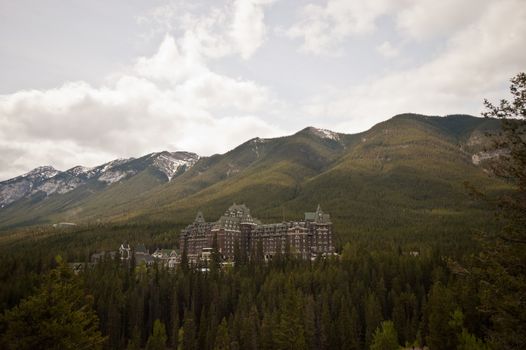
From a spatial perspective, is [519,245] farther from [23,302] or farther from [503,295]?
[23,302]

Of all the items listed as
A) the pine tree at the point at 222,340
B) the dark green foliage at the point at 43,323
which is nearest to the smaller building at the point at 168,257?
the pine tree at the point at 222,340

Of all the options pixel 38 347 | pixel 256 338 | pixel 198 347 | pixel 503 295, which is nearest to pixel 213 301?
pixel 198 347

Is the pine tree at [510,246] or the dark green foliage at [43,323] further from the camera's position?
the dark green foliage at [43,323]

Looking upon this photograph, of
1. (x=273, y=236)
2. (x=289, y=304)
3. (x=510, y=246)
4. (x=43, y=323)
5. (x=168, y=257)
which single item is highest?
(x=510, y=246)

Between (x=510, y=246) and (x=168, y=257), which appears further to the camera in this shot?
(x=168, y=257)

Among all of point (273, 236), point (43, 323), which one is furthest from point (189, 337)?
point (273, 236)

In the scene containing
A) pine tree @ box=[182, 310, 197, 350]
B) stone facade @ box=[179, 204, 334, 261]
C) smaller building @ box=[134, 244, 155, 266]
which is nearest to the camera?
pine tree @ box=[182, 310, 197, 350]

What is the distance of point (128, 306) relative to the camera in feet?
374

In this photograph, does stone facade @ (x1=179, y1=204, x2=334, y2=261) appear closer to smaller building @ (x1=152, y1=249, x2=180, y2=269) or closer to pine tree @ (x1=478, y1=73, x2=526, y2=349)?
smaller building @ (x1=152, y1=249, x2=180, y2=269)

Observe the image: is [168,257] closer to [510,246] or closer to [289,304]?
[289,304]

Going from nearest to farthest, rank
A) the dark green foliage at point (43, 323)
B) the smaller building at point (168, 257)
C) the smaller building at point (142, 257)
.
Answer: the dark green foliage at point (43, 323)
the smaller building at point (142, 257)
the smaller building at point (168, 257)

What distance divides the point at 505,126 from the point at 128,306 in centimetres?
10860

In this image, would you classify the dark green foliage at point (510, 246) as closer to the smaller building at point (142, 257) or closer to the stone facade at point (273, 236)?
the stone facade at point (273, 236)

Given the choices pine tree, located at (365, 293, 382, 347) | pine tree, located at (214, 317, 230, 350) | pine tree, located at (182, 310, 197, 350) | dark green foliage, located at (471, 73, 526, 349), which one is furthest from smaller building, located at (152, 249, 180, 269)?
dark green foliage, located at (471, 73, 526, 349)
